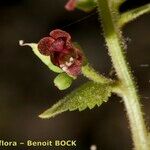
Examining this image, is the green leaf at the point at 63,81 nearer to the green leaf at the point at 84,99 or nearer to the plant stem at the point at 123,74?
the green leaf at the point at 84,99

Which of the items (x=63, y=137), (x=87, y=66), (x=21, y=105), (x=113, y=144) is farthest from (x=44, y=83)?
(x=87, y=66)

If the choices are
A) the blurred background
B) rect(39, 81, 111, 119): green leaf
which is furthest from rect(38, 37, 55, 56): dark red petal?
the blurred background

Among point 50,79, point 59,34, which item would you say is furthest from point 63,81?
point 50,79

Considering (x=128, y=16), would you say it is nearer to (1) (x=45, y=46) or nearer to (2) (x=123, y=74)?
(2) (x=123, y=74)

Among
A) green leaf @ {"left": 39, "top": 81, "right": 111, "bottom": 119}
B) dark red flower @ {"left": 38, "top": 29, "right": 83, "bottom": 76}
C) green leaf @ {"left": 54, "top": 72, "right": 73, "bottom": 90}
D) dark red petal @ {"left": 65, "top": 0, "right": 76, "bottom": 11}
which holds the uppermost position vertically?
dark red petal @ {"left": 65, "top": 0, "right": 76, "bottom": 11}

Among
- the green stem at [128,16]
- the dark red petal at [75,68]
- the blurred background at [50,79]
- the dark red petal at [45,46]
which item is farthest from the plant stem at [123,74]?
the blurred background at [50,79]

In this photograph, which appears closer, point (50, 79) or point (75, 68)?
point (75, 68)

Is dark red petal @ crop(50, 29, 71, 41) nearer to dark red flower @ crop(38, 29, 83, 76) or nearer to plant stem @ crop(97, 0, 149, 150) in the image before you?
dark red flower @ crop(38, 29, 83, 76)
